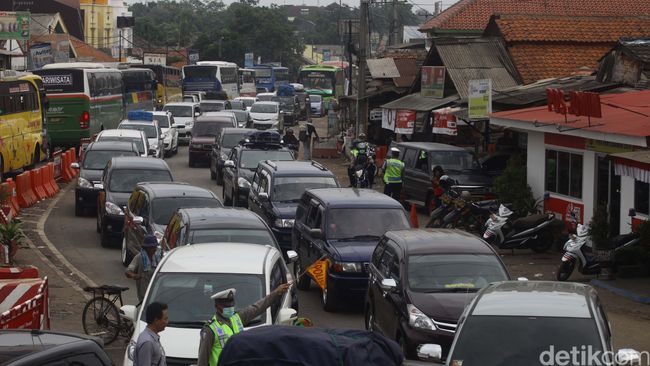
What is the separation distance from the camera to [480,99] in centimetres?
2723


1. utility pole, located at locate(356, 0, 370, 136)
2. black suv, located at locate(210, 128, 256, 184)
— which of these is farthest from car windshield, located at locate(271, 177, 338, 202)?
utility pole, located at locate(356, 0, 370, 136)

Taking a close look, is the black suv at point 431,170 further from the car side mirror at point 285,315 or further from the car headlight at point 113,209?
the car side mirror at point 285,315

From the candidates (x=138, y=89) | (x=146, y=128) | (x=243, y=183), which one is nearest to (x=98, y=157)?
(x=243, y=183)

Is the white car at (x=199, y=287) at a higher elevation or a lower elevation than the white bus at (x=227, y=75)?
lower

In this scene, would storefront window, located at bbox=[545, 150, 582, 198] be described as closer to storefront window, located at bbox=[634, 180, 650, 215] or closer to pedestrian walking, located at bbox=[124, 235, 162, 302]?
storefront window, located at bbox=[634, 180, 650, 215]

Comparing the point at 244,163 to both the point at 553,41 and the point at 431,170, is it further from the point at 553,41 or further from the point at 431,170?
the point at 553,41

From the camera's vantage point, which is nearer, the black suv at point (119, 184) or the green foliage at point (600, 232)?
the green foliage at point (600, 232)

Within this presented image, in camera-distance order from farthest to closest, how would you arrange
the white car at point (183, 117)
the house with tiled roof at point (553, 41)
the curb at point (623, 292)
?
the white car at point (183, 117)
the house with tiled roof at point (553, 41)
the curb at point (623, 292)

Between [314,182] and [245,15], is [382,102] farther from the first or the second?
[245,15]

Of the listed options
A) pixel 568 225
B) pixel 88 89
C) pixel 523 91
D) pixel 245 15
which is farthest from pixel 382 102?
pixel 245 15

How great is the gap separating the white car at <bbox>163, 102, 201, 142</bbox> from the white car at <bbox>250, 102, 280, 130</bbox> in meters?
4.71

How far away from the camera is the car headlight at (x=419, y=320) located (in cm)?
1255

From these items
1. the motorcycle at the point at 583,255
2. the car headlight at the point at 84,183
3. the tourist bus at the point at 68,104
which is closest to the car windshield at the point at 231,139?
the car headlight at the point at 84,183

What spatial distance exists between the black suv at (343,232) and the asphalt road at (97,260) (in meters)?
0.31
